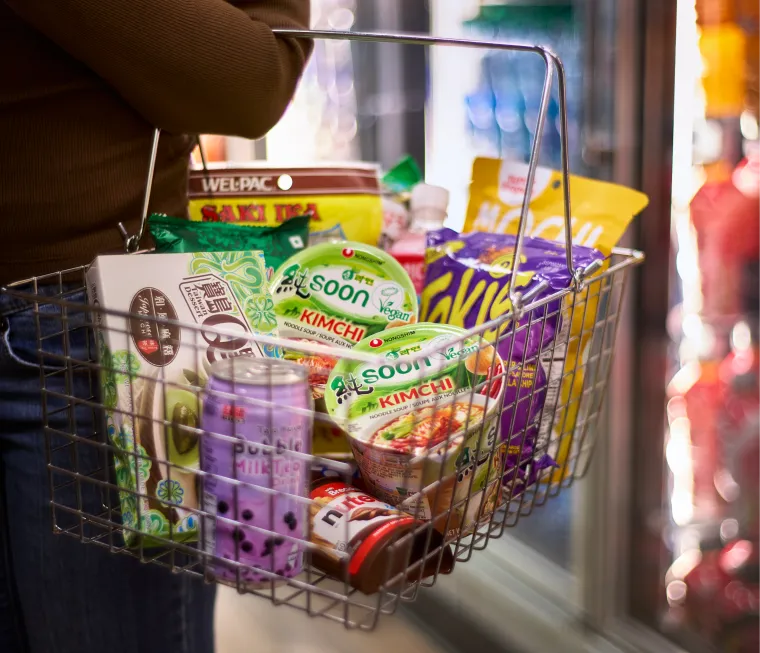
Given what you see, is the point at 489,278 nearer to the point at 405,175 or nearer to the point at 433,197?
the point at 433,197

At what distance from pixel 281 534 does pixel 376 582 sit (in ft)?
0.23

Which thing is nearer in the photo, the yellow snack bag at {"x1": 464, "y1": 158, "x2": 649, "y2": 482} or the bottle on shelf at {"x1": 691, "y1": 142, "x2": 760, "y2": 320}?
the yellow snack bag at {"x1": 464, "y1": 158, "x2": 649, "y2": 482}

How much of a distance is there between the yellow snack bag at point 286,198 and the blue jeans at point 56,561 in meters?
0.26

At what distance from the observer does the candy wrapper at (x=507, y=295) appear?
2.22 ft

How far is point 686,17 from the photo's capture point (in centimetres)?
134

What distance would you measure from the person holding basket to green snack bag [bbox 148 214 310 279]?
56 millimetres

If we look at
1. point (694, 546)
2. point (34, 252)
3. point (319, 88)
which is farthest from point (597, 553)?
point (319, 88)

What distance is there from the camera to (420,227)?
3.08 ft

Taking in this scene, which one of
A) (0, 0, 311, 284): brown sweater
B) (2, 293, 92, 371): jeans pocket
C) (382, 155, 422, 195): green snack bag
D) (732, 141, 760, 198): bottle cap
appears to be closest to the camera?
(0, 0, 311, 284): brown sweater

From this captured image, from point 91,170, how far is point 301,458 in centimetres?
39

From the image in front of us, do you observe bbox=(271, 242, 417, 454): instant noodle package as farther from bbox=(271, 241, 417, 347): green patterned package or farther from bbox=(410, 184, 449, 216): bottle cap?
bbox=(410, 184, 449, 216): bottle cap

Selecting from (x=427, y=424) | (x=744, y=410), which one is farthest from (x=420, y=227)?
(x=744, y=410)

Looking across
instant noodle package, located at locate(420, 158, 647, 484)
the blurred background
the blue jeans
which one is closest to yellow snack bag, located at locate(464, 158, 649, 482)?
instant noodle package, located at locate(420, 158, 647, 484)

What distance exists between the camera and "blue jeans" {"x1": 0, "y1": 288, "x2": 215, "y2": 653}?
30.7 inches
